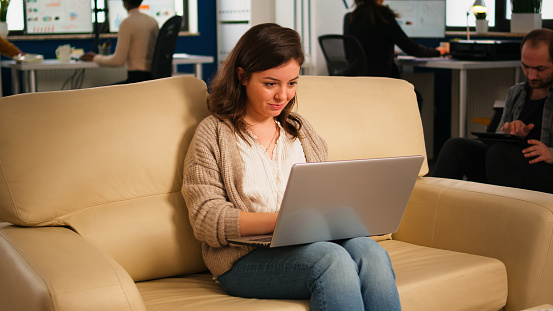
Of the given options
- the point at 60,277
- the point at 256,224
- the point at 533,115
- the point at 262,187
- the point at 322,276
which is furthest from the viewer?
the point at 533,115

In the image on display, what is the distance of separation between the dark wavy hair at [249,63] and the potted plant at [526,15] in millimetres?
3456

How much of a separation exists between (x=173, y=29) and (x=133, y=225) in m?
3.05

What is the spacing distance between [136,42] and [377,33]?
62.7 inches

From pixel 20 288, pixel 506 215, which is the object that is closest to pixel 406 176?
pixel 506 215

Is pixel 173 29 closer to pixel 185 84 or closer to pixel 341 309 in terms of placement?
pixel 185 84

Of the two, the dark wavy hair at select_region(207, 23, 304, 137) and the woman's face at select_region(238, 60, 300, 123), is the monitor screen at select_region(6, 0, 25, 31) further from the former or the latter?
the woman's face at select_region(238, 60, 300, 123)

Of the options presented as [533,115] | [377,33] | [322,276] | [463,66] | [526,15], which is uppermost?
[526,15]

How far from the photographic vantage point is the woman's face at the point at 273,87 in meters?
1.78

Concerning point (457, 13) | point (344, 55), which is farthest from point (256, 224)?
point (457, 13)

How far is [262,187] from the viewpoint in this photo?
178cm

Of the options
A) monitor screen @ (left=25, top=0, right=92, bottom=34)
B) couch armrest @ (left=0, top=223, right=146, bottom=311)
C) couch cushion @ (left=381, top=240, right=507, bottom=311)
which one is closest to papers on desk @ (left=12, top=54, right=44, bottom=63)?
monitor screen @ (left=25, top=0, right=92, bottom=34)

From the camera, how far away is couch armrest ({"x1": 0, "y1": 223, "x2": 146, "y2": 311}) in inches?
51.3

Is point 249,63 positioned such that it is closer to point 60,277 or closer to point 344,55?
point 60,277

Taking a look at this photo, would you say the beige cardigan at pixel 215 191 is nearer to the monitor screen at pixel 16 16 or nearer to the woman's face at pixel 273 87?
the woman's face at pixel 273 87
